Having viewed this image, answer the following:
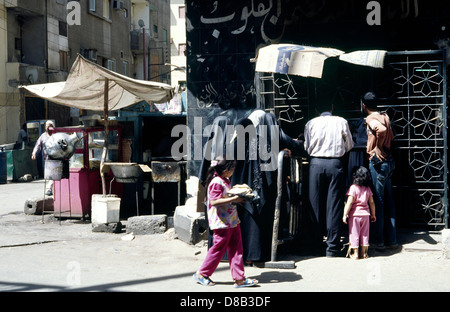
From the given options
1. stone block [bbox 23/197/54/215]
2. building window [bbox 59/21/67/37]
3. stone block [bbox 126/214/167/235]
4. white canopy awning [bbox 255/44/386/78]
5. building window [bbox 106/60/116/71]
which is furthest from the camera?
building window [bbox 106/60/116/71]

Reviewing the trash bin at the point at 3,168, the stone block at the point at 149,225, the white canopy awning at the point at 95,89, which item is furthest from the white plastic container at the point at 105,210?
the trash bin at the point at 3,168

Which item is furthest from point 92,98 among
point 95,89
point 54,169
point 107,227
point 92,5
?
point 92,5

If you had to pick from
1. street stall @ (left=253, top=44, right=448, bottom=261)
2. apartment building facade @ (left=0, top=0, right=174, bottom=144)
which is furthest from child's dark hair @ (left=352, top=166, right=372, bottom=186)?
apartment building facade @ (left=0, top=0, right=174, bottom=144)

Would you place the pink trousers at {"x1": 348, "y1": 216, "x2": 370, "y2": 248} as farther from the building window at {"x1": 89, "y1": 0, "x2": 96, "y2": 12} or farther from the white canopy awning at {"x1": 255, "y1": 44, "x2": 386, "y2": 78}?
the building window at {"x1": 89, "y1": 0, "x2": 96, "y2": 12}

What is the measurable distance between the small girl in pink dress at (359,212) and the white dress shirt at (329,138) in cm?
38

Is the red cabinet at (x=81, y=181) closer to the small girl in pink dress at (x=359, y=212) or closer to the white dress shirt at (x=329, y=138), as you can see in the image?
the white dress shirt at (x=329, y=138)

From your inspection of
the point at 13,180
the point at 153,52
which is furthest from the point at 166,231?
the point at 153,52

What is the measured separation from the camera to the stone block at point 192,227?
26.7 feet

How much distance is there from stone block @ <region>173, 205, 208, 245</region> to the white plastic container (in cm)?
137

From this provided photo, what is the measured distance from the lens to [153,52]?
39.3 m

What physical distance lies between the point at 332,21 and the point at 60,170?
5.01 meters

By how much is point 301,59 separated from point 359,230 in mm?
2213

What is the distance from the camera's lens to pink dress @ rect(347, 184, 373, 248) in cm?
704
